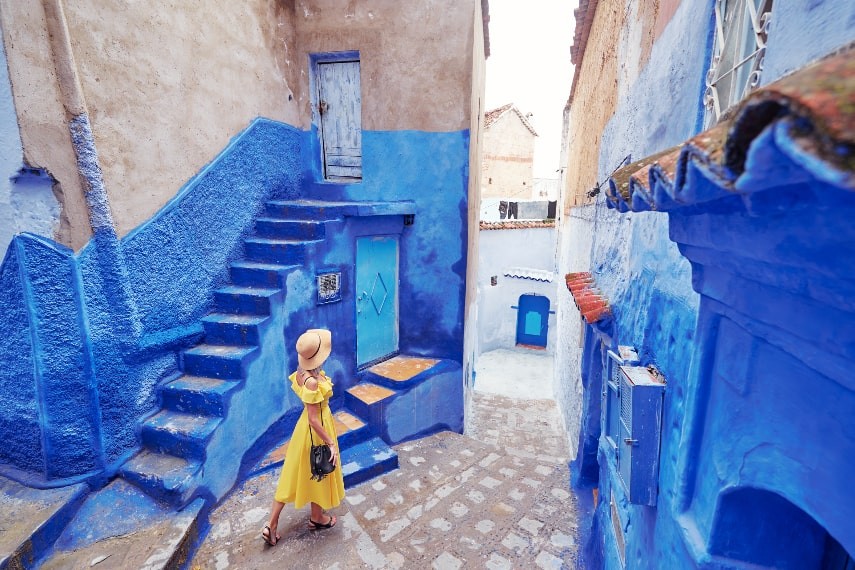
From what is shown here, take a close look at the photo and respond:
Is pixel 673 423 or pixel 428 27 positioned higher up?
pixel 428 27

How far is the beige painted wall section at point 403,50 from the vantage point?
19.9 feet

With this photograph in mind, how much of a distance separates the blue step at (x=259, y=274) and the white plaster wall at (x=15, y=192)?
204 cm

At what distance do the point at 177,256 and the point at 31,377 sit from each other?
5.21ft

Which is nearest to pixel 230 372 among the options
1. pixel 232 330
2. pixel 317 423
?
pixel 232 330

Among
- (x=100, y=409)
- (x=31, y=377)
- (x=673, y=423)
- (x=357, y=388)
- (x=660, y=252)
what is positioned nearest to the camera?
(x=673, y=423)

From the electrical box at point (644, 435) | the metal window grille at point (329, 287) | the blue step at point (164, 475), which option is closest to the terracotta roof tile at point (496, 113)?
the metal window grille at point (329, 287)

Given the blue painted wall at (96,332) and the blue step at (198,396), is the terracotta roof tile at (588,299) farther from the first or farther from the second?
the blue painted wall at (96,332)

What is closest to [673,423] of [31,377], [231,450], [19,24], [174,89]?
[231,450]

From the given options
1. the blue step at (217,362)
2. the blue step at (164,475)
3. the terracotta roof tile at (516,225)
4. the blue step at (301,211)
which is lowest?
the blue step at (164,475)

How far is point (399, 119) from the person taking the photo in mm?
6359

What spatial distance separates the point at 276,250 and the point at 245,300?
2.54 ft

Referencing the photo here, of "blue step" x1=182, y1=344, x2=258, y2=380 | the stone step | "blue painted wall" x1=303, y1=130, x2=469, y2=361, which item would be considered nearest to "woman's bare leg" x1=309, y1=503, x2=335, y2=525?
the stone step

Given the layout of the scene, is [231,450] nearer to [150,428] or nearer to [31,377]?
[150,428]

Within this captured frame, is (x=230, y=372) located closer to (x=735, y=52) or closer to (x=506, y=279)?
(x=735, y=52)
